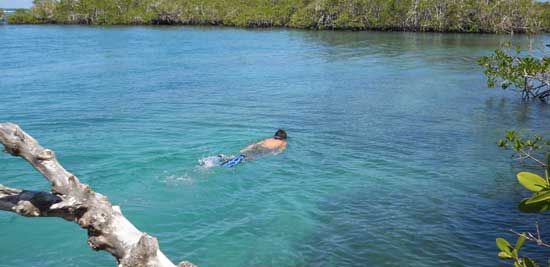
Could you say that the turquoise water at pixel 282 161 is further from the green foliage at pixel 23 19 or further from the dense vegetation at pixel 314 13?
the green foliage at pixel 23 19

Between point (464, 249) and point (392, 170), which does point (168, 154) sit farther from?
point (464, 249)

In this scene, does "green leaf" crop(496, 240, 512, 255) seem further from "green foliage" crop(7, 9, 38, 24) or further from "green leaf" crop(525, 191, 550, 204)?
→ "green foliage" crop(7, 9, 38, 24)

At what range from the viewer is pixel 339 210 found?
11.1 meters

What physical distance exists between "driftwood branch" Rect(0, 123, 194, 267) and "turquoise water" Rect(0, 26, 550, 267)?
16.4ft

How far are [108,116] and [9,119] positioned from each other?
11.4ft

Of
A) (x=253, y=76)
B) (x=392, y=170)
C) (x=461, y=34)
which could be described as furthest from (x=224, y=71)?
(x=461, y=34)

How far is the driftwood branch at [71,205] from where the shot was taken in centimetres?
394

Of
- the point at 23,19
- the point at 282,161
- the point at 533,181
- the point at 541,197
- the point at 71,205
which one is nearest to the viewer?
Answer: the point at 541,197

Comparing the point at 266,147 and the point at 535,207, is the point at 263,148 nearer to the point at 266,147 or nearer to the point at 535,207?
the point at 266,147

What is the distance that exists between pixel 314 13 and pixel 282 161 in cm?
5846

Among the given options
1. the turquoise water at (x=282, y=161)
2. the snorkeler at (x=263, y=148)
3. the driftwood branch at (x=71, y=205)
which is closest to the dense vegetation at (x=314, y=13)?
the turquoise water at (x=282, y=161)

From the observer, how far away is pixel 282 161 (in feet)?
47.6

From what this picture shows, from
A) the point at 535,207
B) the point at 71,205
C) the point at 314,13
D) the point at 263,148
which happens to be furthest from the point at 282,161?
the point at 314,13

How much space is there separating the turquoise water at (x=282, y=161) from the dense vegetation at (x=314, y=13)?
87.5 ft
